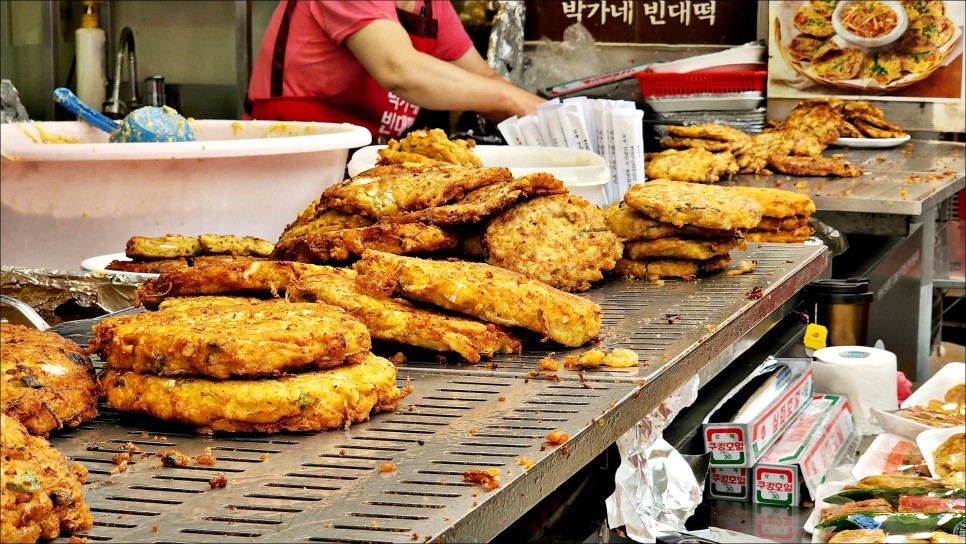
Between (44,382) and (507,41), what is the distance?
461 cm

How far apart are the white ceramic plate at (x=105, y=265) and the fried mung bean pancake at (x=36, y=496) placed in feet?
3.43

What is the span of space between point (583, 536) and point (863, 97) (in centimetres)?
423

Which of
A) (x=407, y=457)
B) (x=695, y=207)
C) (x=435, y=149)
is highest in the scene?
(x=435, y=149)

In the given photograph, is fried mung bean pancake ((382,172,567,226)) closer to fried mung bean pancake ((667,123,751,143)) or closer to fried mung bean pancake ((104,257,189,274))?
fried mung bean pancake ((104,257,189,274))

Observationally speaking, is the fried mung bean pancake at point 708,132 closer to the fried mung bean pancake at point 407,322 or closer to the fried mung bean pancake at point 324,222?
the fried mung bean pancake at point 324,222

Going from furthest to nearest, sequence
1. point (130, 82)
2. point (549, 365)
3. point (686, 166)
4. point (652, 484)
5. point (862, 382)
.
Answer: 1. point (130, 82)
2. point (686, 166)
3. point (862, 382)
4. point (652, 484)
5. point (549, 365)

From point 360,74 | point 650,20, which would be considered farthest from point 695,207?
point 650,20

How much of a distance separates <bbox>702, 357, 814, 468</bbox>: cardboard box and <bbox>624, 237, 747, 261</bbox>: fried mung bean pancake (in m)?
0.30

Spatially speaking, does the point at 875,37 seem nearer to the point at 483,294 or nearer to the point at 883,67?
the point at 883,67

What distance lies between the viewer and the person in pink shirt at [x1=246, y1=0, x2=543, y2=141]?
408 centimetres

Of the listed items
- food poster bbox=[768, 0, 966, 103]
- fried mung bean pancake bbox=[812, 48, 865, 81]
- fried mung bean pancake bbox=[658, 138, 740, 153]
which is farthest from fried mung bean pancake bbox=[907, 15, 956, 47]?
fried mung bean pancake bbox=[658, 138, 740, 153]

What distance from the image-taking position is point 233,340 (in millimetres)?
1324

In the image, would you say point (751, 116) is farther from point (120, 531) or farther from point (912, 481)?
point (120, 531)

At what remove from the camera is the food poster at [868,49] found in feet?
17.1
